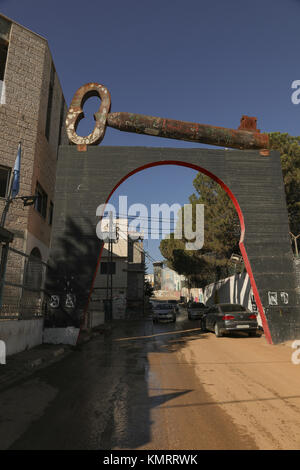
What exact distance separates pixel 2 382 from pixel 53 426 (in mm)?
2573

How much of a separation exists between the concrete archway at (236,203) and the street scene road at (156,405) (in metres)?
3.93

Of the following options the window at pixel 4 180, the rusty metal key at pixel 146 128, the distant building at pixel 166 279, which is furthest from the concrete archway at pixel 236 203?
the distant building at pixel 166 279

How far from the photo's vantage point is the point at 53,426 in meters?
3.94

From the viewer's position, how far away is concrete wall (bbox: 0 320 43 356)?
801cm

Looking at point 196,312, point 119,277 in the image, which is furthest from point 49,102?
point 119,277

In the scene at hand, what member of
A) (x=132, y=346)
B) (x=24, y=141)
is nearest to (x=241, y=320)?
(x=132, y=346)

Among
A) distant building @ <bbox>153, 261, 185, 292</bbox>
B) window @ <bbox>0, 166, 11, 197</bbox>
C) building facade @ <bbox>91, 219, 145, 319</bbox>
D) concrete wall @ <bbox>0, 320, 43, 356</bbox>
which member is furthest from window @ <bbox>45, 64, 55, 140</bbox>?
distant building @ <bbox>153, 261, 185, 292</bbox>

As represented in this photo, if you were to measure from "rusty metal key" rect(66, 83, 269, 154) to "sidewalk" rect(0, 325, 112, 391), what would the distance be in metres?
8.41

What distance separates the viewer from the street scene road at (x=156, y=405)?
11.5 ft

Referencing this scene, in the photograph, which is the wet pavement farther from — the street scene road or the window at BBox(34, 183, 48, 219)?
the window at BBox(34, 183, 48, 219)

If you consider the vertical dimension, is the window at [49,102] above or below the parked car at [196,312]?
above

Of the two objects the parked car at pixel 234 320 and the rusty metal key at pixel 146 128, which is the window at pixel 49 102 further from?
the parked car at pixel 234 320

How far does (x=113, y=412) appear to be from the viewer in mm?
4438

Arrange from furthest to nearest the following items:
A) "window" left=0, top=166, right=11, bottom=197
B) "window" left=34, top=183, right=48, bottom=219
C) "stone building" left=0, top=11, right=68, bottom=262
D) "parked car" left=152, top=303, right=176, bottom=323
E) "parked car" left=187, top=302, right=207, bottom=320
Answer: "parked car" left=187, top=302, right=207, bottom=320, "parked car" left=152, top=303, right=176, bottom=323, "window" left=34, top=183, right=48, bottom=219, "window" left=0, top=166, right=11, bottom=197, "stone building" left=0, top=11, right=68, bottom=262
